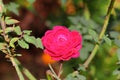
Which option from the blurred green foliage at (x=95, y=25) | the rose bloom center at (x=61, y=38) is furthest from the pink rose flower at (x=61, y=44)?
the blurred green foliage at (x=95, y=25)

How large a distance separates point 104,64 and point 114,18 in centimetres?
34

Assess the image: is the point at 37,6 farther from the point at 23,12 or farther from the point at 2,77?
the point at 2,77

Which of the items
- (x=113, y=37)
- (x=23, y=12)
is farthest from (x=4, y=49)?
(x=23, y=12)

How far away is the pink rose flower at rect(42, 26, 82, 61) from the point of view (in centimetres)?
113

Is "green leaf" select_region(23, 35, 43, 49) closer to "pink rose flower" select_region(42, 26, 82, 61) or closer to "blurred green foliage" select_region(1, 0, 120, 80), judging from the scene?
"pink rose flower" select_region(42, 26, 82, 61)

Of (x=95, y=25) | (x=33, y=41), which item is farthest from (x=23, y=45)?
(x=95, y=25)

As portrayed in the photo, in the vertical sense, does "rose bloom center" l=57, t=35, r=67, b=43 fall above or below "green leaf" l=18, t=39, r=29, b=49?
above

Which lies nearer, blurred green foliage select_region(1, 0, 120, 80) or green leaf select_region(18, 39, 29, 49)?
green leaf select_region(18, 39, 29, 49)

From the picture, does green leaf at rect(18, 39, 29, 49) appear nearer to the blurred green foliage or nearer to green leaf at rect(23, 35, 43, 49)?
green leaf at rect(23, 35, 43, 49)

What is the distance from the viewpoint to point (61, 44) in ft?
3.72

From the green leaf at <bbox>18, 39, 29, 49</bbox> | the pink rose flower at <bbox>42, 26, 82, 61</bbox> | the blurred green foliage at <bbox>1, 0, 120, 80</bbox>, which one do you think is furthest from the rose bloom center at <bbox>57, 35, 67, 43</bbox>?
the blurred green foliage at <bbox>1, 0, 120, 80</bbox>

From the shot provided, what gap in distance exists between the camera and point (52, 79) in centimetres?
124

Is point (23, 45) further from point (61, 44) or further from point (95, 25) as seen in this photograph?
point (95, 25)

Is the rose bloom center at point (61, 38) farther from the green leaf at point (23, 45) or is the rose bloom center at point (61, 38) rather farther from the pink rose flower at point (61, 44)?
the green leaf at point (23, 45)
